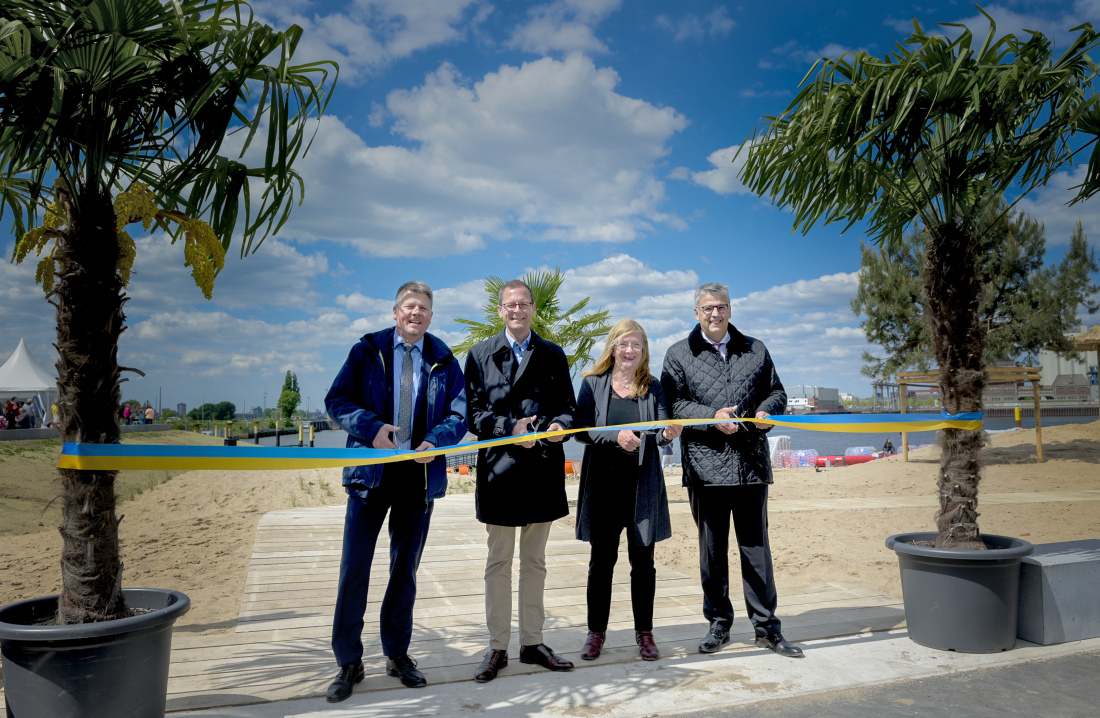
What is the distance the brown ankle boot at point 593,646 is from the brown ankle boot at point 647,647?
21 cm

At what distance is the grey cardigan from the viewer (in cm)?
351

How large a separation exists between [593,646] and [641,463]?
41.1 inches

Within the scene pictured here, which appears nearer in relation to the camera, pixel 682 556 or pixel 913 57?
pixel 913 57

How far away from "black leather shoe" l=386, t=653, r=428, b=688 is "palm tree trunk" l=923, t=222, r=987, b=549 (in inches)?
124

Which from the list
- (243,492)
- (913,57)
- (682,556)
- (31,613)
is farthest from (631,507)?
(243,492)

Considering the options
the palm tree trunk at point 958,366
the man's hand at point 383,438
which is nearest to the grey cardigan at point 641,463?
the man's hand at point 383,438

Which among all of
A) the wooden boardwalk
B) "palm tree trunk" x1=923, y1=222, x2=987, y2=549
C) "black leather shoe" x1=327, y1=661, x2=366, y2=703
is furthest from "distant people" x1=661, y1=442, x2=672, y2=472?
"black leather shoe" x1=327, y1=661, x2=366, y2=703

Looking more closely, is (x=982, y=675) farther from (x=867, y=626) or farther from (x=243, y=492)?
(x=243, y=492)

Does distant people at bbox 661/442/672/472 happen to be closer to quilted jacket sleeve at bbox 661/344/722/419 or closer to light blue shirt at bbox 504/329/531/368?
quilted jacket sleeve at bbox 661/344/722/419

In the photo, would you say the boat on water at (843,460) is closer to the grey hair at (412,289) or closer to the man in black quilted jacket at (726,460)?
the man in black quilted jacket at (726,460)

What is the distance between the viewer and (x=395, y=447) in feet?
10.5

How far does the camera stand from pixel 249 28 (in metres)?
2.59

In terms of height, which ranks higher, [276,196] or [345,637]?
[276,196]

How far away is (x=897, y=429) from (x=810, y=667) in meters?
1.58
